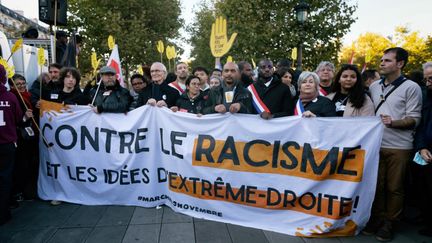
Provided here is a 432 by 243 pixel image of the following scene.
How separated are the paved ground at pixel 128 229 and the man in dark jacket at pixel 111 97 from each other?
4.68ft

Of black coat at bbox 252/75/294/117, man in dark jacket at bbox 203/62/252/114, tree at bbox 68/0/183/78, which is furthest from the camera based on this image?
tree at bbox 68/0/183/78

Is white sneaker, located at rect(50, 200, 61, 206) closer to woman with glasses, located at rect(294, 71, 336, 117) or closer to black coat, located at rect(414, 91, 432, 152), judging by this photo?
woman with glasses, located at rect(294, 71, 336, 117)

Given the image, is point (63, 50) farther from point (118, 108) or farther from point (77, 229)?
point (77, 229)

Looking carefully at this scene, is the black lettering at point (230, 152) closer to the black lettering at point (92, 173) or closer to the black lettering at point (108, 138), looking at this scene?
the black lettering at point (108, 138)

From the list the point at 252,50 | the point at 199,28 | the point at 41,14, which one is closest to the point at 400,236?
the point at 41,14

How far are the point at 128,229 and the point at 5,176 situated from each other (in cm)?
→ 181

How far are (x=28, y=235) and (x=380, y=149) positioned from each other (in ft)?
13.9

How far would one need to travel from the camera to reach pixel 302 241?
10.9 ft

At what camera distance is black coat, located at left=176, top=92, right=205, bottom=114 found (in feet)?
14.7

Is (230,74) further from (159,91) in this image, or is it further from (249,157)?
(159,91)

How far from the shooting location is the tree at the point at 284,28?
1200 centimetres

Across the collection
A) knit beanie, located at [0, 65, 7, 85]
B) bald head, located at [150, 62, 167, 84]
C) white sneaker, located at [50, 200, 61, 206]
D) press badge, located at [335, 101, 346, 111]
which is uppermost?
bald head, located at [150, 62, 167, 84]

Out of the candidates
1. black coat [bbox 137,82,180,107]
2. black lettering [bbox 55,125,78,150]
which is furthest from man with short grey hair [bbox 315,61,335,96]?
black lettering [bbox 55,125,78,150]

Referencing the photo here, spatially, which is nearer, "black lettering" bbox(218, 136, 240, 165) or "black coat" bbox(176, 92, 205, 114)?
"black lettering" bbox(218, 136, 240, 165)
